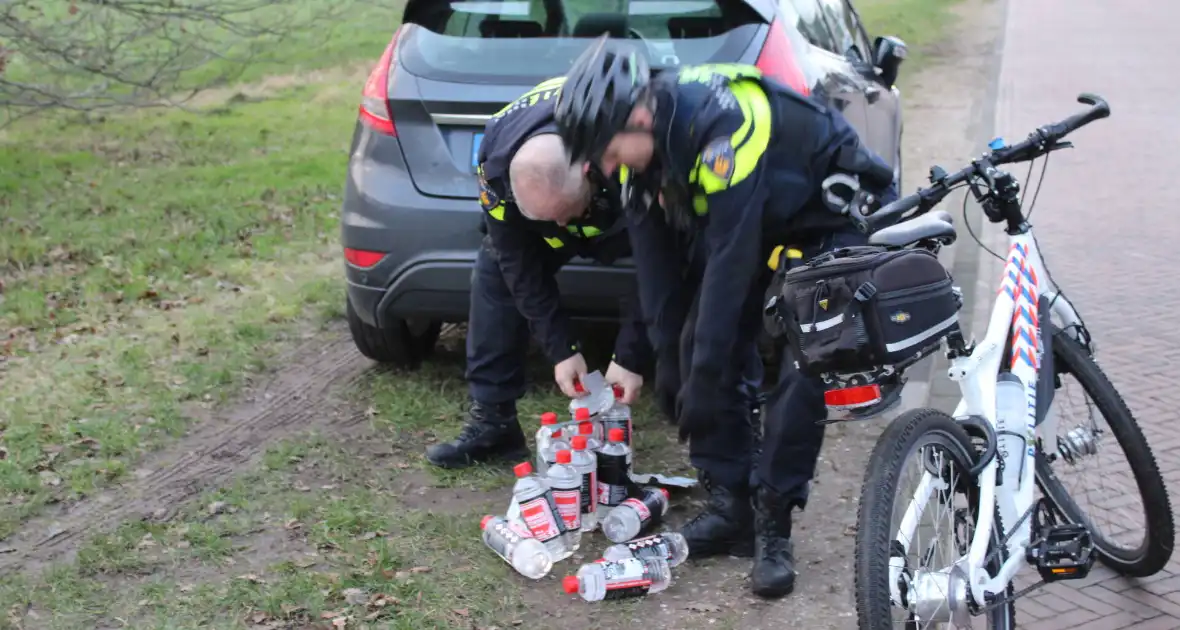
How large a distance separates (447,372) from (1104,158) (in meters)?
7.09

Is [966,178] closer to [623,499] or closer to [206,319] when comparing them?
[623,499]

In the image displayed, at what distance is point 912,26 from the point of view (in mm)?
20141

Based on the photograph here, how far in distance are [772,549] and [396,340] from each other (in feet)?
7.38

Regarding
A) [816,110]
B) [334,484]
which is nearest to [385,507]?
[334,484]

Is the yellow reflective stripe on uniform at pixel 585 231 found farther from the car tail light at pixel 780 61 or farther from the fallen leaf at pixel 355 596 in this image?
the fallen leaf at pixel 355 596

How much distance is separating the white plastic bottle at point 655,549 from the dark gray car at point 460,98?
1076 millimetres

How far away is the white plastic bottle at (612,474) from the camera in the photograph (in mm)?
4199

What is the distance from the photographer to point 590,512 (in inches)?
163

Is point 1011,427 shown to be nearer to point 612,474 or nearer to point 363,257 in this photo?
point 612,474

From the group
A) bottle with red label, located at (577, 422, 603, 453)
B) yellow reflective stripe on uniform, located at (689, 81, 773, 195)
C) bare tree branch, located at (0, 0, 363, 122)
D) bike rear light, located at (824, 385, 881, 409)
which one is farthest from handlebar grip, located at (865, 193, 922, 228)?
bare tree branch, located at (0, 0, 363, 122)

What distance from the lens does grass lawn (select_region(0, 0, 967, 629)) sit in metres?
3.75

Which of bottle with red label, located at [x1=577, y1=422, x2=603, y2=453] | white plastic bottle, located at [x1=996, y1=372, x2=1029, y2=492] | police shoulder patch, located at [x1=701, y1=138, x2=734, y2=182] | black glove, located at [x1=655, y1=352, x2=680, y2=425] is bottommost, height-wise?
bottle with red label, located at [x1=577, y1=422, x2=603, y2=453]

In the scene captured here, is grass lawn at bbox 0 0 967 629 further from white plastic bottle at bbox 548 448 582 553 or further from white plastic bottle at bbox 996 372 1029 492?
white plastic bottle at bbox 996 372 1029 492

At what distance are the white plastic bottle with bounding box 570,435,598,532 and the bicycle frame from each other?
4.37ft
